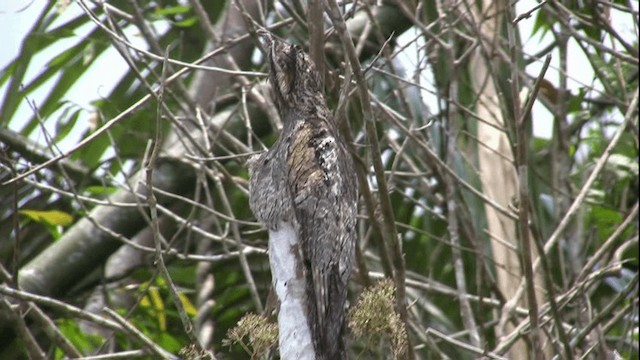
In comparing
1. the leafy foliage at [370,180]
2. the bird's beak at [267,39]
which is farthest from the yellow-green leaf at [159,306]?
the bird's beak at [267,39]

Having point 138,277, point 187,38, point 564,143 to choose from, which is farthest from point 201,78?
point 564,143

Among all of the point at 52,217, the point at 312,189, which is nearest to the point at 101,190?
the point at 52,217

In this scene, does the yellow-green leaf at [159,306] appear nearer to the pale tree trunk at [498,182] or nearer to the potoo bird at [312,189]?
the pale tree trunk at [498,182]

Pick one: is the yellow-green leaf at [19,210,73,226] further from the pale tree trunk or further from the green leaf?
the pale tree trunk

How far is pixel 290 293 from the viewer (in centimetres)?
277

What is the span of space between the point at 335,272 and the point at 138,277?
9.05 ft

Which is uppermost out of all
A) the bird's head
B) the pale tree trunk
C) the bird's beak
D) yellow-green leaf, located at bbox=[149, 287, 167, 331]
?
the bird's beak

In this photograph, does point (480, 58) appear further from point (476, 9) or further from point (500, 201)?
point (500, 201)

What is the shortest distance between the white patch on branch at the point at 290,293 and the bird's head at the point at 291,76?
0.37 metres

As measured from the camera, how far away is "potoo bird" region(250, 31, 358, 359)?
8.93ft

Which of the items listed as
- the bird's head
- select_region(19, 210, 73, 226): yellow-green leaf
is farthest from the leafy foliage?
the bird's head

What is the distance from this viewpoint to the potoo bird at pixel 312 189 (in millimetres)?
2723

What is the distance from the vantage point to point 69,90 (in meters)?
5.07

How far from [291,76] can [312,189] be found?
14.7 inches
